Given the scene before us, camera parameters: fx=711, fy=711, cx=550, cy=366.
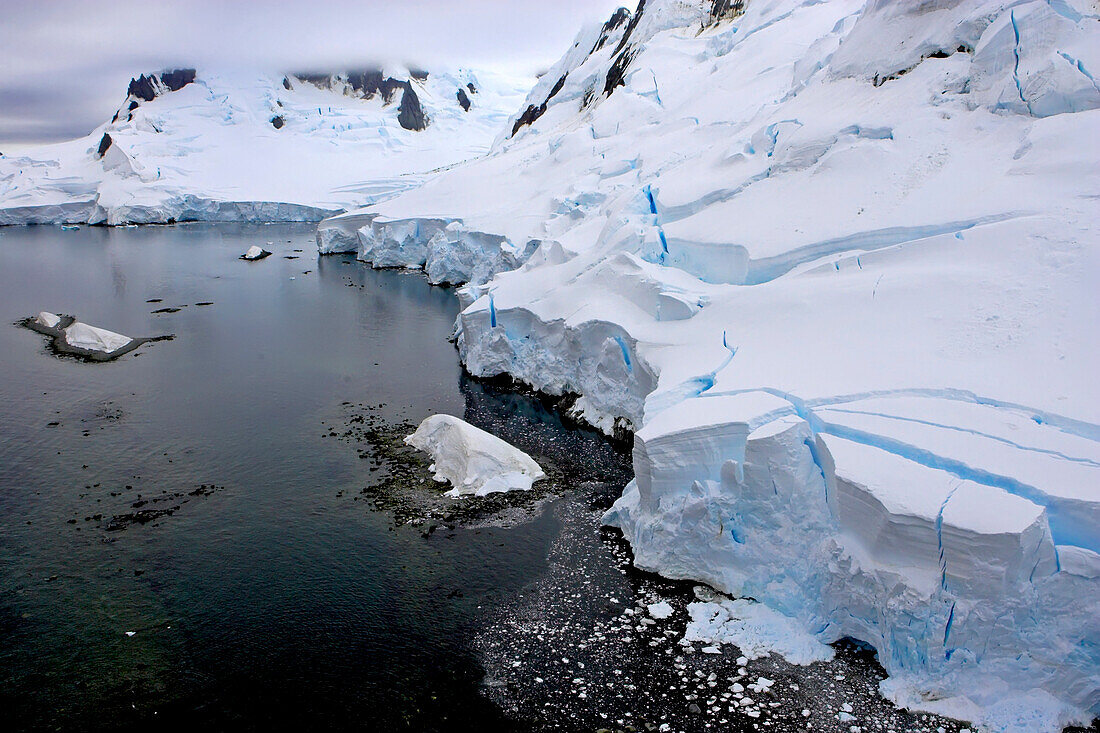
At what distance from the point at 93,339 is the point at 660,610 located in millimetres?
18503

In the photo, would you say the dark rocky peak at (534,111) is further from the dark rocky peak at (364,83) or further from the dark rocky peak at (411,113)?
the dark rocky peak at (364,83)

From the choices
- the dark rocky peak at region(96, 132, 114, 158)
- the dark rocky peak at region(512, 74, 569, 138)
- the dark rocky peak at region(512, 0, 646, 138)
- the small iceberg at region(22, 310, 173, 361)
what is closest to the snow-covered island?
the small iceberg at region(22, 310, 173, 361)

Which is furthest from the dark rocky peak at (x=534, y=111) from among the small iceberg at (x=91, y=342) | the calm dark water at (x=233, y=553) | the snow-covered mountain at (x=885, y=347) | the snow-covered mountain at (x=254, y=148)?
the small iceberg at (x=91, y=342)

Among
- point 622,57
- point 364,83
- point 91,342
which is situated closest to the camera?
point 91,342

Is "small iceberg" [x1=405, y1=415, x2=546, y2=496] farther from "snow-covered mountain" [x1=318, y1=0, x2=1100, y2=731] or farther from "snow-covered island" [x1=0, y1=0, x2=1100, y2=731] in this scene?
"snow-covered mountain" [x1=318, y1=0, x2=1100, y2=731]

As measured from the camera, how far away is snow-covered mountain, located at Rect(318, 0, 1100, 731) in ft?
22.6

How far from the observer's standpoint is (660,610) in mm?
8688

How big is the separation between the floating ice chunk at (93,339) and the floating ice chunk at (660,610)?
17729 mm

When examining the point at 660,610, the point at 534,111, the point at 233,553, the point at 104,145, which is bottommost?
the point at 233,553

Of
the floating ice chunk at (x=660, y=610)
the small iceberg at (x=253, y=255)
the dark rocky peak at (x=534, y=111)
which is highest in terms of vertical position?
the dark rocky peak at (x=534, y=111)

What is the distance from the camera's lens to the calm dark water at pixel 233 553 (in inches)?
298

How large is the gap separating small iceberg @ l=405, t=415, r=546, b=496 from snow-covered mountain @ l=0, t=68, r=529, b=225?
4626 cm

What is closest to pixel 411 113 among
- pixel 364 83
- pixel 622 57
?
pixel 364 83

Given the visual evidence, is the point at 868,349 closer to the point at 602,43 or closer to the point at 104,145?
the point at 602,43
